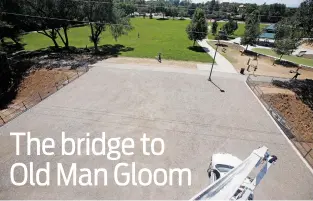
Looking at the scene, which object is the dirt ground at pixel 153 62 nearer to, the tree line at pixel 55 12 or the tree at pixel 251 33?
the tree line at pixel 55 12

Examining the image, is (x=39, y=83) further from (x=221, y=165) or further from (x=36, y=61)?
(x=221, y=165)

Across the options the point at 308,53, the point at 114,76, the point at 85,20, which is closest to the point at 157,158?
the point at 114,76

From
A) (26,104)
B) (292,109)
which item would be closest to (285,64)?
(292,109)

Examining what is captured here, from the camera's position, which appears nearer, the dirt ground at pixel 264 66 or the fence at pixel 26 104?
the fence at pixel 26 104

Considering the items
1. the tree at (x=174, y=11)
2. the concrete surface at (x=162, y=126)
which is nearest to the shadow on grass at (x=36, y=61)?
the concrete surface at (x=162, y=126)

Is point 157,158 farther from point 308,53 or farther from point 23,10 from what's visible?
point 308,53

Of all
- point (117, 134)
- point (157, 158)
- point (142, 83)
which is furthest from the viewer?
point (142, 83)

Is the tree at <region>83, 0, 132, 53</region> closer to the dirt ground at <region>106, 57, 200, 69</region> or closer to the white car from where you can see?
the dirt ground at <region>106, 57, 200, 69</region>
